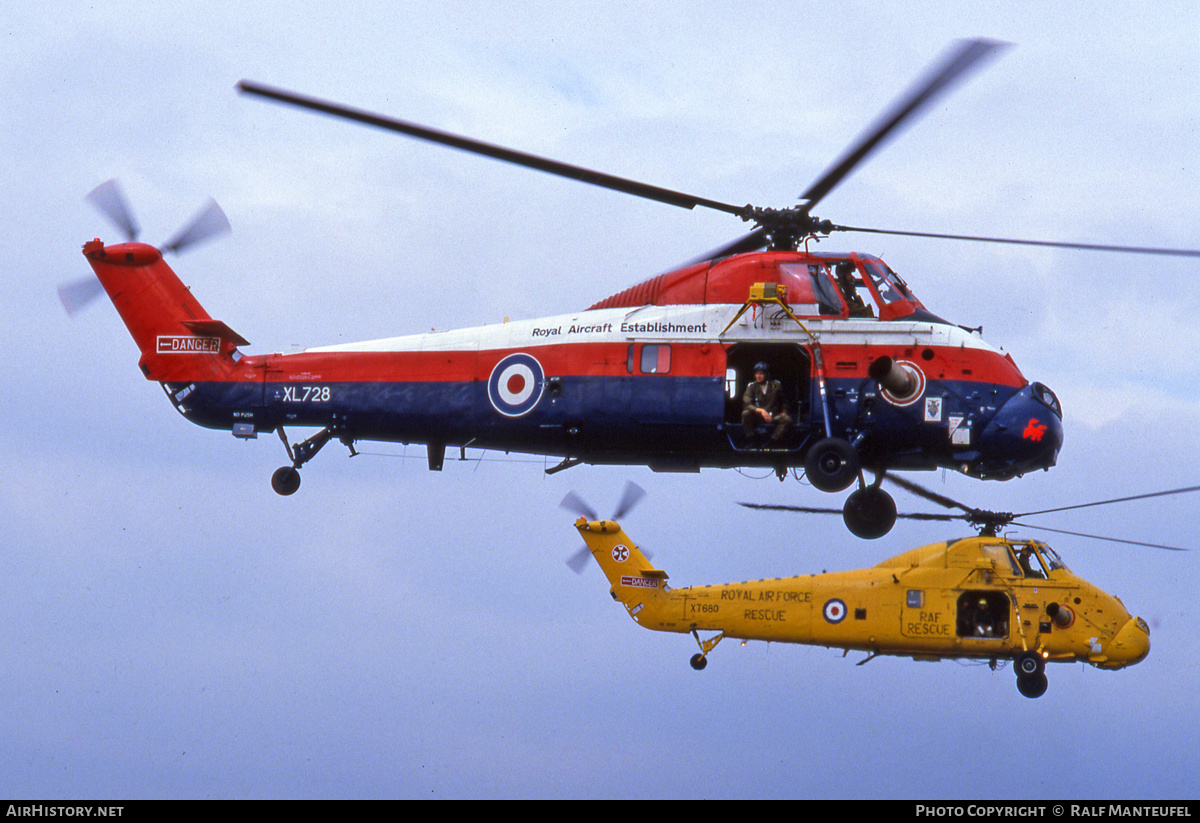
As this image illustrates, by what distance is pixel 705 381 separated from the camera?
68.6 feet

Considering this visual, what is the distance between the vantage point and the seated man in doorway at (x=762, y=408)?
67.9ft

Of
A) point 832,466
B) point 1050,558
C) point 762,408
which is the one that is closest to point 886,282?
point 762,408

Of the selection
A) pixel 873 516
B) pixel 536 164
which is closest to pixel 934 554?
pixel 873 516

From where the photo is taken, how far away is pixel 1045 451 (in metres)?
20.4

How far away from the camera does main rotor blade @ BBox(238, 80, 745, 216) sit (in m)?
18.6

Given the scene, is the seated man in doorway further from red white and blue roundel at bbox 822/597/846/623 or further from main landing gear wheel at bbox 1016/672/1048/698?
main landing gear wheel at bbox 1016/672/1048/698

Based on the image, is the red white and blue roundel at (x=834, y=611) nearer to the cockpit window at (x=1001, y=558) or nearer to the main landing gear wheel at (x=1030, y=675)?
the cockpit window at (x=1001, y=558)

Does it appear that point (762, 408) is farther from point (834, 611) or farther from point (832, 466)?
point (834, 611)

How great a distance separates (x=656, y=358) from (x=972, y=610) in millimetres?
13185

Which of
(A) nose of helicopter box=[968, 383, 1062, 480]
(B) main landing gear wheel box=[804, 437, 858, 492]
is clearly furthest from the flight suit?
(A) nose of helicopter box=[968, 383, 1062, 480]

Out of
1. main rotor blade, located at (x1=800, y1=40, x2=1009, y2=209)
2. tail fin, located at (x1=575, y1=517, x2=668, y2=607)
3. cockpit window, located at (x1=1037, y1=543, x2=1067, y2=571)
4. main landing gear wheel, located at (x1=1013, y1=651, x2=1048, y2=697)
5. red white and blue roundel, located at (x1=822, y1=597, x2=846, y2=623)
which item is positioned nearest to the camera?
main rotor blade, located at (x1=800, y1=40, x2=1009, y2=209)

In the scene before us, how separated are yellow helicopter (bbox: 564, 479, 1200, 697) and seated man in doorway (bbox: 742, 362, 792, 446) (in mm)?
10972
